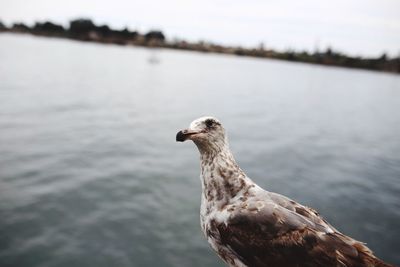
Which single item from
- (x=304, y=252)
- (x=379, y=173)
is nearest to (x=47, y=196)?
(x=304, y=252)

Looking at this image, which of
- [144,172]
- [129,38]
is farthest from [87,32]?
[144,172]

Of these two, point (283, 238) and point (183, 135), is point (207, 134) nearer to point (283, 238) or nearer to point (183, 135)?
point (183, 135)

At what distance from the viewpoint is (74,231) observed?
6484 mm

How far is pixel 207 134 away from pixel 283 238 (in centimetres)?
136

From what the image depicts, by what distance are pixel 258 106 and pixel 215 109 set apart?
16.2ft

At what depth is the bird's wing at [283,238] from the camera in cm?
304

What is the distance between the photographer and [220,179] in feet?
11.8

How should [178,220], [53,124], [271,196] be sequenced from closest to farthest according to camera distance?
[271,196] < [178,220] < [53,124]

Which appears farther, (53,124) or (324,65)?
(324,65)

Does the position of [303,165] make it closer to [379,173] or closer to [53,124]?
[379,173]

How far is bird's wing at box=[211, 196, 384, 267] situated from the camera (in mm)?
3039

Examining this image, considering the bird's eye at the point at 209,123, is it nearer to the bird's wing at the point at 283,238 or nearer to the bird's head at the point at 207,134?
the bird's head at the point at 207,134

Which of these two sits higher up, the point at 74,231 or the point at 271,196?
the point at 271,196

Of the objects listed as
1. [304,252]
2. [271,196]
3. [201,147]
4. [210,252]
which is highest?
[201,147]
